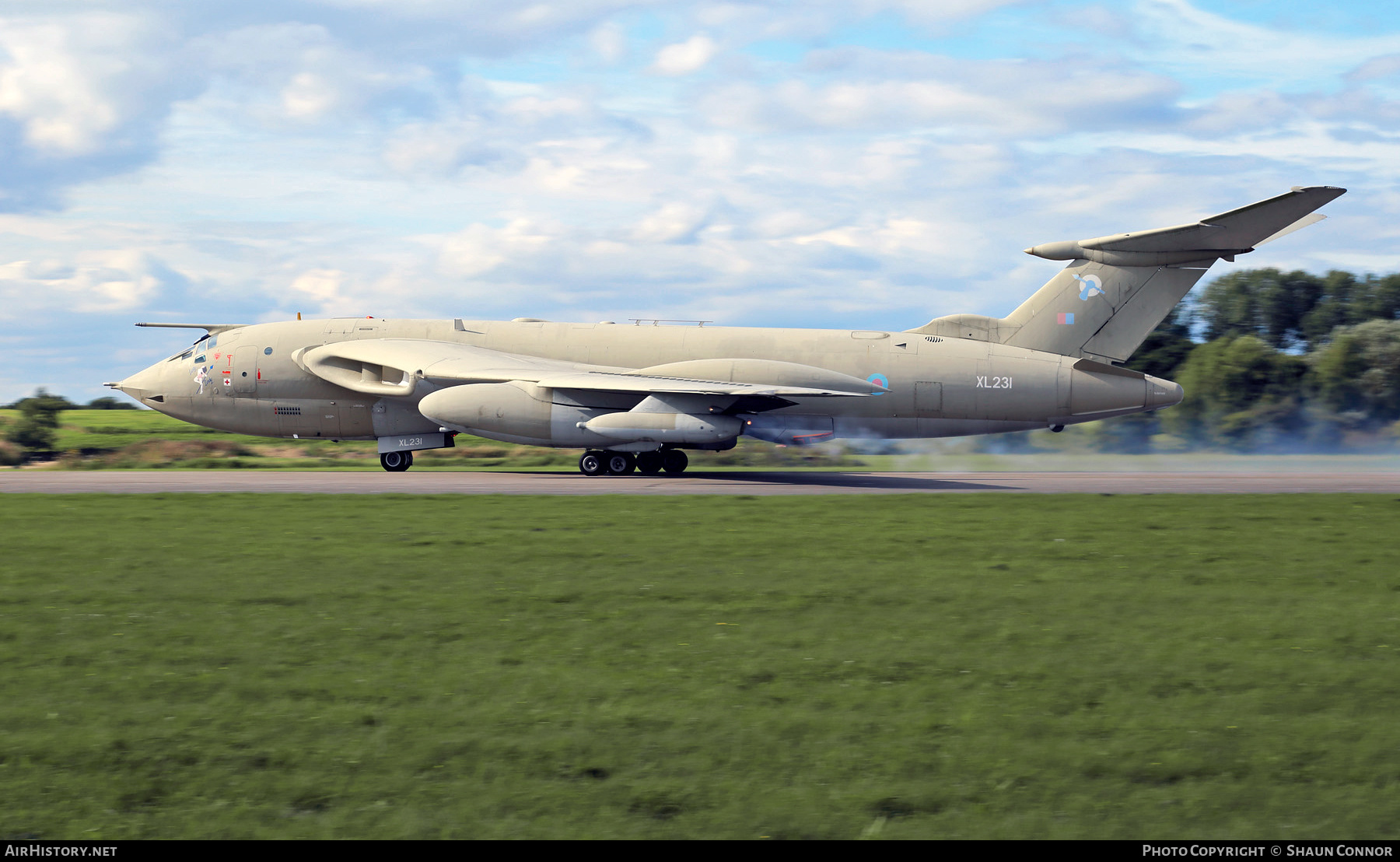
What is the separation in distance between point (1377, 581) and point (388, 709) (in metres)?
9.90

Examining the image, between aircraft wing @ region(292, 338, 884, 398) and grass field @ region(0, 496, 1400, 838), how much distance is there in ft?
42.1

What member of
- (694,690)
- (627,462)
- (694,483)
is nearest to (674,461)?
(627,462)

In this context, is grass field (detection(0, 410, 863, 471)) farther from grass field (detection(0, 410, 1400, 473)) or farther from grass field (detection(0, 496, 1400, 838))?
grass field (detection(0, 496, 1400, 838))

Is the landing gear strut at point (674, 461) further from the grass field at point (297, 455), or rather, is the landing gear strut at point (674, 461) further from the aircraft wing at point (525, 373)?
the grass field at point (297, 455)

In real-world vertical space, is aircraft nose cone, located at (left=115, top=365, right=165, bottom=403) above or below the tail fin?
below

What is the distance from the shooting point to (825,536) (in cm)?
1440

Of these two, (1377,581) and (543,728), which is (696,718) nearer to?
(543,728)

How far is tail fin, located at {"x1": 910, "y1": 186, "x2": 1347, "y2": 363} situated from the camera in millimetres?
27812

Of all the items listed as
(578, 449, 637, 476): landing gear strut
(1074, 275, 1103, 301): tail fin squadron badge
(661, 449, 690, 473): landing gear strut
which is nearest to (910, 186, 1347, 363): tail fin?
(1074, 275, 1103, 301): tail fin squadron badge

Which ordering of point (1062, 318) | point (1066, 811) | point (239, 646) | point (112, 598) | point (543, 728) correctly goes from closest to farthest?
point (1066, 811) < point (543, 728) < point (239, 646) < point (112, 598) < point (1062, 318)

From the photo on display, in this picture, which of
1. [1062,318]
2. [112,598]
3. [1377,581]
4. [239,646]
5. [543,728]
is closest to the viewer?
[543,728]

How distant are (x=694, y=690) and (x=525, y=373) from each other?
21.2m

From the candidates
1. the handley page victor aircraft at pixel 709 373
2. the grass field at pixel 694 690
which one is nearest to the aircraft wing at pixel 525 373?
the handley page victor aircraft at pixel 709 373

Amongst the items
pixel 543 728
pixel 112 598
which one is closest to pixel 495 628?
pixel 543 728
